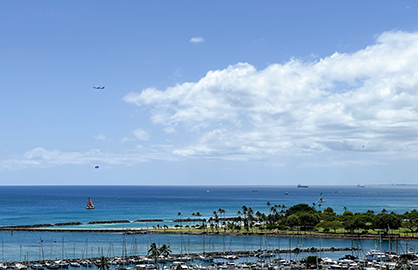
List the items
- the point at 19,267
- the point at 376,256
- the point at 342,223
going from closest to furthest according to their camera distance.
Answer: the point at 19,267 → the point at 376,256 → the point at 342,223

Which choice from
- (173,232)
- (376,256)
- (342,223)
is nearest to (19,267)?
(173,232)

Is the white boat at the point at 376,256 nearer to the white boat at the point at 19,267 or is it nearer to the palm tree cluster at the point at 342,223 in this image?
the palm tree cluster at the point at 342,223

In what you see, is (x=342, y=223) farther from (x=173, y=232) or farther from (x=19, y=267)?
(x=19, y=267)

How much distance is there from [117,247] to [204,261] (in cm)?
2882

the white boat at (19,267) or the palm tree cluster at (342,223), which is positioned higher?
the palm tree cluster at (342,223)

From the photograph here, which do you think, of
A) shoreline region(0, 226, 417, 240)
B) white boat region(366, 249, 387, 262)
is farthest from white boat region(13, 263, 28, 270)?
white boat region(366, 249, 387, 262)


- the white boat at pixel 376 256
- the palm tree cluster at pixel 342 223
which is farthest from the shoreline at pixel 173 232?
the white boat at pixel 376 256

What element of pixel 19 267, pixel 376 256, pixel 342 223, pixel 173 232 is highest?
pixel 342 223

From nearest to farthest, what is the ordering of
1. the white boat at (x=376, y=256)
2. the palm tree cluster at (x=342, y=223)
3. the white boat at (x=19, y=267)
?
1. the white boat at (x=19, y=267)
2. the white boat at (x=376, y=256)
3. the palm tree cluster at (x=342, y=223)

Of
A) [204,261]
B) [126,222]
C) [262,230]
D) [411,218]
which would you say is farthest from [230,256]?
[126,222]

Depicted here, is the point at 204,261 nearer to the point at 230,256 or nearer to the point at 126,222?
the point at 230,256

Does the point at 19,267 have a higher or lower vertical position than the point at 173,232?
higher

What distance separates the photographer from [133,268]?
3118 inches

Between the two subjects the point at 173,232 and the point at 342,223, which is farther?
the point at 173,232
